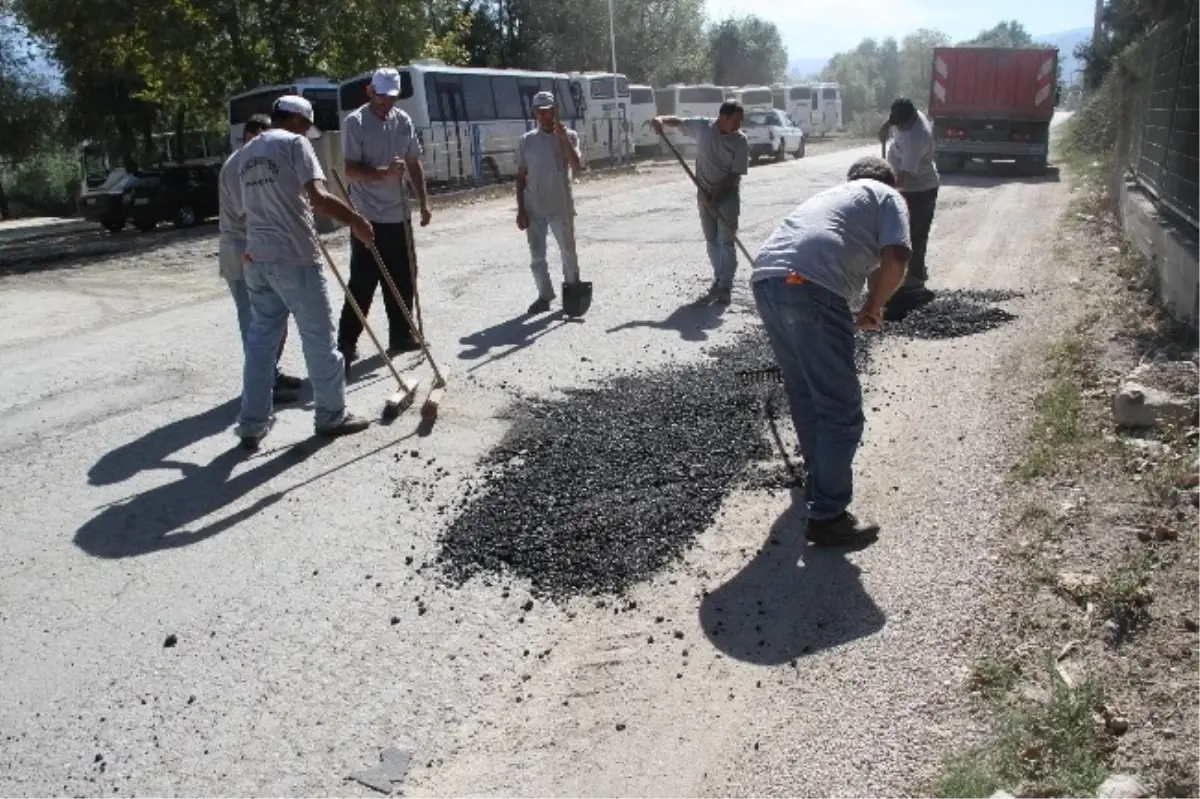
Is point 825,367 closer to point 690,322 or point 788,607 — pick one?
point 788,607

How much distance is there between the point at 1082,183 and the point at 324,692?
18.8m

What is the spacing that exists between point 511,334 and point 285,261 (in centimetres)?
311

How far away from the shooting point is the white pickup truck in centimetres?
3106

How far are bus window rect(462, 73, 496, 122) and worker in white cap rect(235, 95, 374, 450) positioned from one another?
70.4ft

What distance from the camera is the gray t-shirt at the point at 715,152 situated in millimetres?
9219

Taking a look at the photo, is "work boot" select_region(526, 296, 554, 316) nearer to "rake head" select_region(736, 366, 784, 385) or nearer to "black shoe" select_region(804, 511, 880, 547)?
"rake head" select_region(736, 366, 784, 385)

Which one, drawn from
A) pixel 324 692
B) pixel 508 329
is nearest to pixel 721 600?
pixel 324 692

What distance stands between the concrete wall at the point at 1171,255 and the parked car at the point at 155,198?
18.3 metres

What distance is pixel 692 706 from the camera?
3.51m

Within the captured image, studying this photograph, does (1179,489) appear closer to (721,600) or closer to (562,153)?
(721,600)

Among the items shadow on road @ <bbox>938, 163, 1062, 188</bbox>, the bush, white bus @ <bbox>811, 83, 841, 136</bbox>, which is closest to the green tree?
white bus @ <bbox>811, 83, 841, 136</bbox>

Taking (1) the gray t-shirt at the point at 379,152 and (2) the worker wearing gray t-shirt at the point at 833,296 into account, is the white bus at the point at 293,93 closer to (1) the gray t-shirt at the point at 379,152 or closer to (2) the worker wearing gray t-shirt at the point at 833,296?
(1) the gray t-shirt at the point at 379,152

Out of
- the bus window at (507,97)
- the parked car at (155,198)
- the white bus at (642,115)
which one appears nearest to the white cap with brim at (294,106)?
the parked car at (155,198)

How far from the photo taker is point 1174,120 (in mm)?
8828
